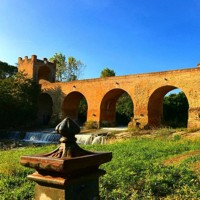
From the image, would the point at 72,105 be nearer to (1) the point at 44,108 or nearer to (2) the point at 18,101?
(1) the point at 44,108

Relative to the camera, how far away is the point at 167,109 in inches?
1226

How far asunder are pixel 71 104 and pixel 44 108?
4.12 m

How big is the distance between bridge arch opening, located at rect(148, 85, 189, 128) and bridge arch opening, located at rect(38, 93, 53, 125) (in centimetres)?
1320

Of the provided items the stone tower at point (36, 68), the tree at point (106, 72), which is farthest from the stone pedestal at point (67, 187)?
the tree at point (106, 72)

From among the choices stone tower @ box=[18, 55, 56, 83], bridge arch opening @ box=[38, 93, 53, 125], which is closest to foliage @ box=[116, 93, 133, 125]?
bridge arch opening @ box=[38, 93, 53, 125]

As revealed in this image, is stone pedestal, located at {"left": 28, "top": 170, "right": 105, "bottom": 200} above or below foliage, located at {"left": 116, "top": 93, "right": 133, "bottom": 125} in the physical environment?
below

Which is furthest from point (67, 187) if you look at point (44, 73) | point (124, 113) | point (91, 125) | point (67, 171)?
point (44, 73)

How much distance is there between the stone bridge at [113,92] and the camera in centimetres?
2102

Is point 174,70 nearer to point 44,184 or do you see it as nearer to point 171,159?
point 171,159

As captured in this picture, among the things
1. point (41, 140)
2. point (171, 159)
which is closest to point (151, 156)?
point (171, 159)

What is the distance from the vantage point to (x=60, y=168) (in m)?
1.80

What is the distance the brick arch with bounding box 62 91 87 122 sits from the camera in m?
30.3

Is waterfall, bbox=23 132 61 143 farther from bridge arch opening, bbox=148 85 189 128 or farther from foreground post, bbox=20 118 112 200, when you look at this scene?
foreground post, bbox=20 118 112 200

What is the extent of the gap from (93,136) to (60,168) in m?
17.9
